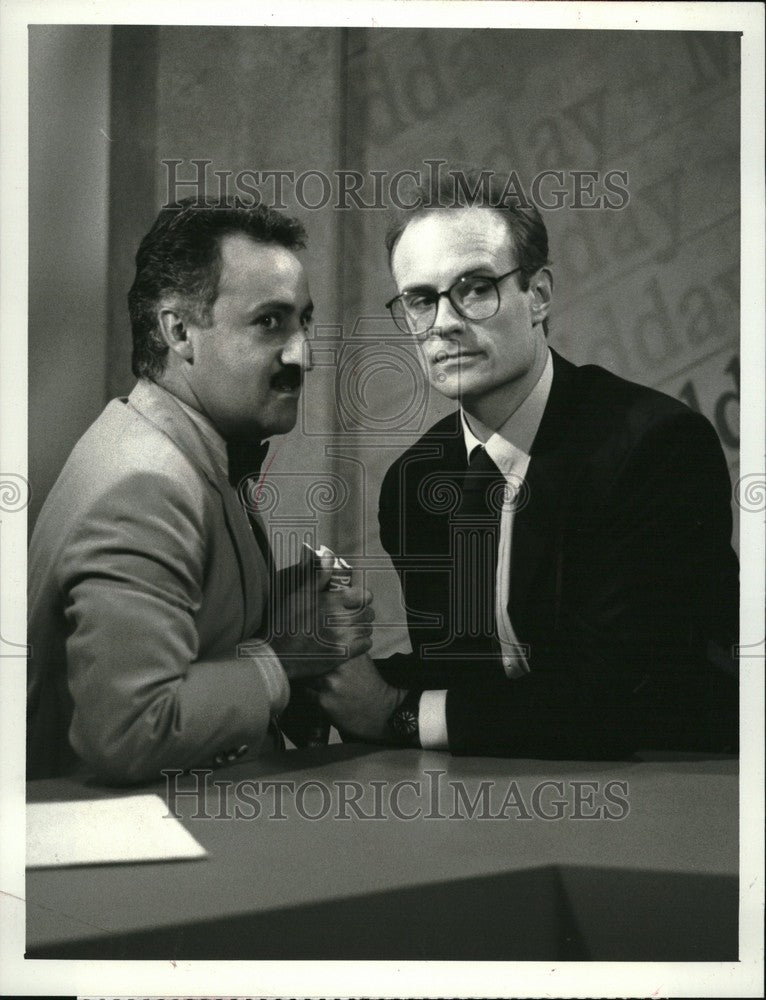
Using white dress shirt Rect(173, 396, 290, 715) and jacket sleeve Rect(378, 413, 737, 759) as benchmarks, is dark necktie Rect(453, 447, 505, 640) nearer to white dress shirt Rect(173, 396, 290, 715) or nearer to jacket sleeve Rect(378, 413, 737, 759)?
jacket sleeve Rect(378, 413, 737, 759)

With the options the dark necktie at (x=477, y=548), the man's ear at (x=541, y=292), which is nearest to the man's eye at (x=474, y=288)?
the man's ear at (x=541, y=292)

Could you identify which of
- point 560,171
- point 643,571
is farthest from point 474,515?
point 560,171

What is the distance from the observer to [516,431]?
2.91m

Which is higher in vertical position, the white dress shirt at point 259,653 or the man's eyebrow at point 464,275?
the man's eyebrow at point 464,275

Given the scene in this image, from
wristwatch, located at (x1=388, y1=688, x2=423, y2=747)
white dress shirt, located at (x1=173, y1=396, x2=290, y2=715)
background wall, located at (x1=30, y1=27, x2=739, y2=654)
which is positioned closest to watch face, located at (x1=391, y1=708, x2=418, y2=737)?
wristwatch, located at (x1=388, y1=688, x2=423, y2=747)

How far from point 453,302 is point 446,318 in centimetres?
5

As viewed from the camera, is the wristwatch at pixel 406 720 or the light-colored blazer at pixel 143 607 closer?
the light-colored blazer at pixel 143 607

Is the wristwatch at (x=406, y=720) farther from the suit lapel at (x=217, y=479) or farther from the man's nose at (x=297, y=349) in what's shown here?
the man's nose at (x=297, y=349)

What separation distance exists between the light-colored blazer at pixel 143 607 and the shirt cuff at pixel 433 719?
16.0 inches

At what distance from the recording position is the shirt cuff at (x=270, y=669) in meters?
2.82

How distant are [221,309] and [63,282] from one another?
437 millimetres

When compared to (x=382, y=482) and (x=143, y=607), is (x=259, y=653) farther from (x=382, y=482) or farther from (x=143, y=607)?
(x=382, y=482)

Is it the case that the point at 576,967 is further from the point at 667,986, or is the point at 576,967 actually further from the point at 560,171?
the point at 560,171

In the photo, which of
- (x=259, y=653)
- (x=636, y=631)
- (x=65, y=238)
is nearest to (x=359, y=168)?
(x=65, y=238)
